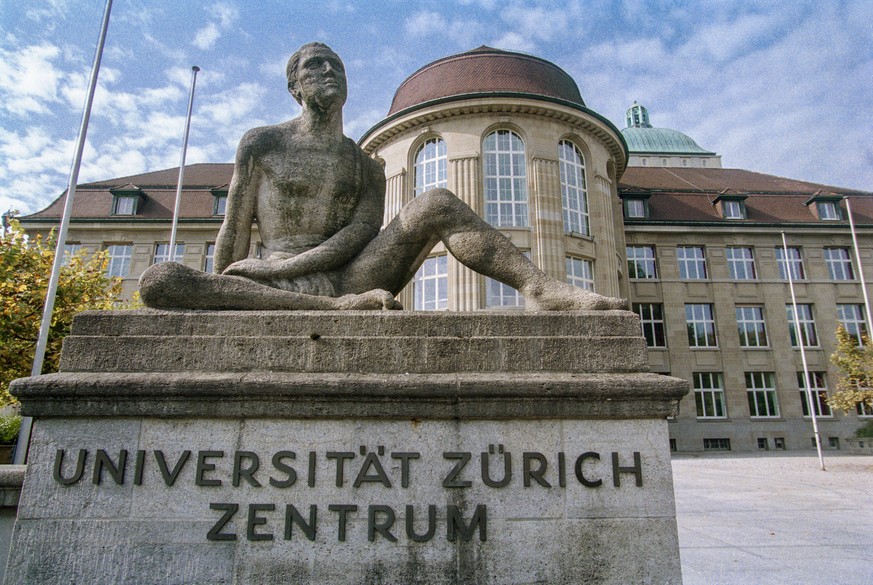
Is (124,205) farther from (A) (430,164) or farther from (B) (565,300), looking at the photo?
(B) (565,300)

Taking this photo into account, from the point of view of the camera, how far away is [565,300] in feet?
13.3

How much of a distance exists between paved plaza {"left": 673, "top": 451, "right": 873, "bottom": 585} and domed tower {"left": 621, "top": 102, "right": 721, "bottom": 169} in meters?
61.6

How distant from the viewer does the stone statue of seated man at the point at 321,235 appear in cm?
405

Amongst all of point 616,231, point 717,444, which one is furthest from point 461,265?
point 717,444

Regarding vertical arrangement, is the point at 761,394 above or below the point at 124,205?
below

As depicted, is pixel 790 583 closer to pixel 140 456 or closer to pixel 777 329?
pixel 140 456

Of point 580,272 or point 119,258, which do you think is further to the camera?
point 119,258

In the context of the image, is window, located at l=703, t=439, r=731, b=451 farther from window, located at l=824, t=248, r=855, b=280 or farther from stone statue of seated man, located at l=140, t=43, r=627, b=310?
stone statue of seated man, located at l=140, t=43, r=627, b=310

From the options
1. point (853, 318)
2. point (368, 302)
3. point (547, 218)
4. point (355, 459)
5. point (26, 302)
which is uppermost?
point (547, 218)

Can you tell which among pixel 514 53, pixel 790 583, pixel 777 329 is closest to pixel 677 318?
pixel 777 329

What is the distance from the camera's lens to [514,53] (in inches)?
1254

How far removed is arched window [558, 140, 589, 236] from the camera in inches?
1193

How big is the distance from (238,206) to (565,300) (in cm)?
261

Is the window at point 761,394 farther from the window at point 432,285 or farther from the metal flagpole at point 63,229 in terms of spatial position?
the metal flagpole at point 63,229
